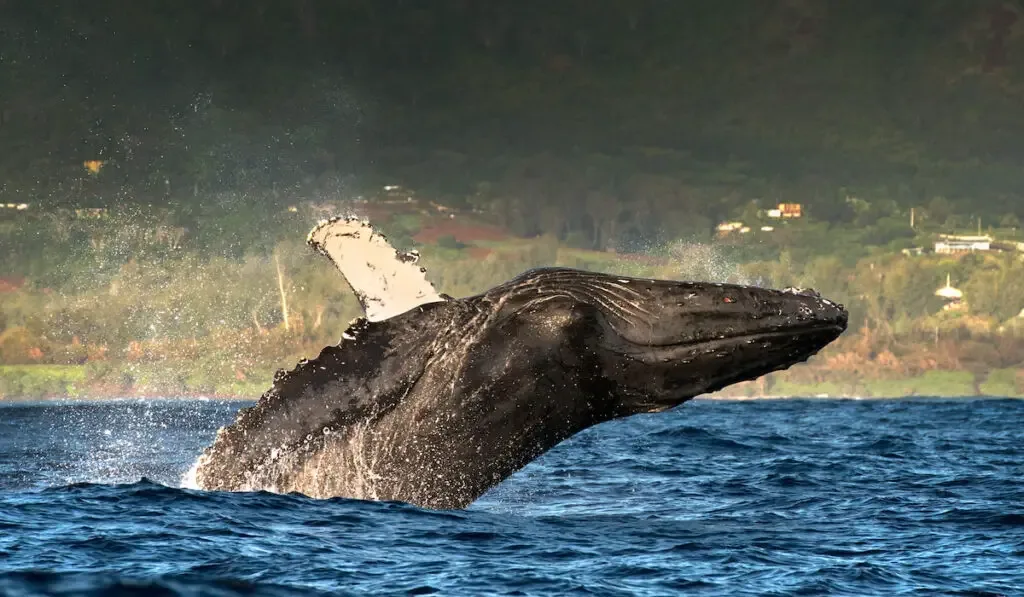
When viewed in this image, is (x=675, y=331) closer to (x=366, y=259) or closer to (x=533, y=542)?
(x=533, y=542)

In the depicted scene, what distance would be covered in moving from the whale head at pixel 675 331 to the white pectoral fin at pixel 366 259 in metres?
0.93

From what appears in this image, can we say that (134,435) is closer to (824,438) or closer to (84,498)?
(824,438)

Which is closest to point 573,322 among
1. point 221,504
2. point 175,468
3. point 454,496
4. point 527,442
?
point 527,442

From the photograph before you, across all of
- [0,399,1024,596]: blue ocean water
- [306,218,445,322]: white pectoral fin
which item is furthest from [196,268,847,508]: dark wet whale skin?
[0,399,1024,596]: blue ocean water

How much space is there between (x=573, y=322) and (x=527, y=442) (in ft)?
3.64

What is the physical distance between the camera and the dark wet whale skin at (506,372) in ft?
30.3

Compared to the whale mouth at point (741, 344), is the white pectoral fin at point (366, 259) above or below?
above

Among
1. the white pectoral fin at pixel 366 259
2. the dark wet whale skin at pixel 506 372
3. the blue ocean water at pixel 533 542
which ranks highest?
the white pectoral fin at pixel 366 259

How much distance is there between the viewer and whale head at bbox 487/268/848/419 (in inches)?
363

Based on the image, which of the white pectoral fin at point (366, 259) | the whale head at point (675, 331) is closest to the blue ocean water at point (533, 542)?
the whale head at point (675, 331)

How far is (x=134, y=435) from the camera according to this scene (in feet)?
97.9

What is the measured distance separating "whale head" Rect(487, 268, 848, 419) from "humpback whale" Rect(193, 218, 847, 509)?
1 cm

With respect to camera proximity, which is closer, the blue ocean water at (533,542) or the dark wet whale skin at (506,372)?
the blue ocean water at (533,542)

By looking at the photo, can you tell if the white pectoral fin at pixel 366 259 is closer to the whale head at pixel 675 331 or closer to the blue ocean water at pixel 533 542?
the whale head at pixel 675 331
